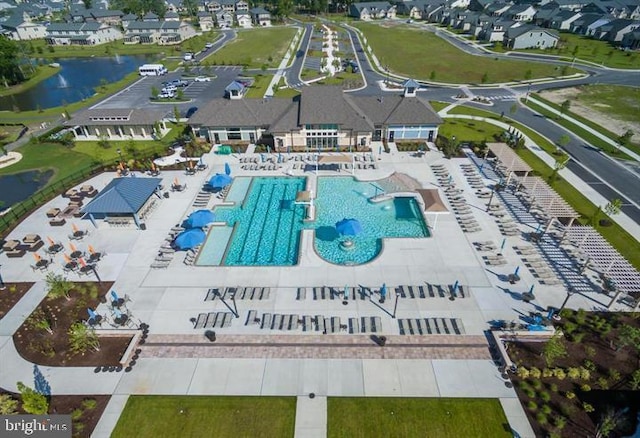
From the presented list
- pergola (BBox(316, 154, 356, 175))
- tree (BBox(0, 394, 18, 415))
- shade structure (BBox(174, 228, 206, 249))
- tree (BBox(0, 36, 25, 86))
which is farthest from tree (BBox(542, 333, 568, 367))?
tree (BBox(0, 36, 25, 86))

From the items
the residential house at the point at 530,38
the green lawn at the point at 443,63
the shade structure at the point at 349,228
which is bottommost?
the shade structure at the point at 349,228

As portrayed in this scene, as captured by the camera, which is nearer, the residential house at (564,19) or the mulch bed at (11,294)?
the mulch bed at (11,294)

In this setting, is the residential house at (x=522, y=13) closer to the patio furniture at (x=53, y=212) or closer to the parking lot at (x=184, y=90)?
the parking lot at (x=184, y=90)

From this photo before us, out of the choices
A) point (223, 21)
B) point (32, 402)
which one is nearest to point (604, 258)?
point (32, 402)

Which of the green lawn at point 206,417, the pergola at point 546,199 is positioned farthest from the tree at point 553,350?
the green lawn at point 206,417

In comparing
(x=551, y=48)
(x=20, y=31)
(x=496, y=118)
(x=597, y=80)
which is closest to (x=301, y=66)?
(x=496, y=118)

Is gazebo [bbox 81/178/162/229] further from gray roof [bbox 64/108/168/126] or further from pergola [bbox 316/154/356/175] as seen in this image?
pergola [bbox 316/154/356/175]

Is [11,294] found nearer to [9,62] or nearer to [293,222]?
[293,222]
